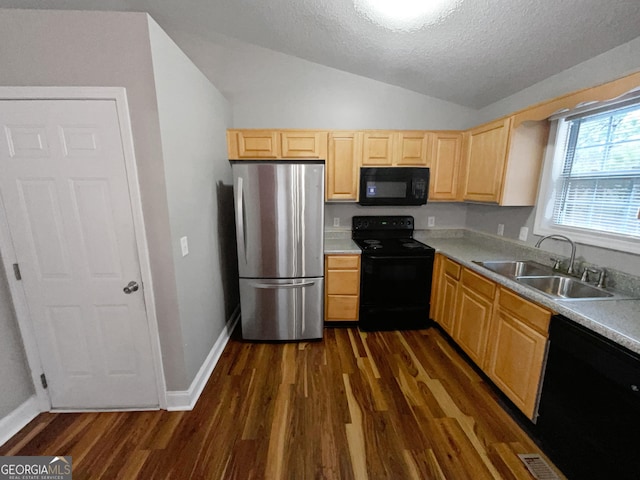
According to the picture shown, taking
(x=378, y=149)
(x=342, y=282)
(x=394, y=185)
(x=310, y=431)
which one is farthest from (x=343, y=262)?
(x=310, y=431)

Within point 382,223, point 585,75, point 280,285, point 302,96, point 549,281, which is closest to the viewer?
point 585,75

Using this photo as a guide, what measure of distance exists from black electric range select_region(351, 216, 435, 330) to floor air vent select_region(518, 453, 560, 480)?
4.41 feet

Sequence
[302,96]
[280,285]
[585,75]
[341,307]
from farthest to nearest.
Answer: [302,96] → [341,307] → [280,285] → [585,75]

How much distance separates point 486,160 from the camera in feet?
7.77

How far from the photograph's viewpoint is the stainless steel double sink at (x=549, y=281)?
1.60m

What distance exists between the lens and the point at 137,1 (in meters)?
2.23

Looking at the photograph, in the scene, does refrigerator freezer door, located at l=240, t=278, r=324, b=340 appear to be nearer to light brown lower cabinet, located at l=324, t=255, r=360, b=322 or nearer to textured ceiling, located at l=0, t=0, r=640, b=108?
light brown lower cabinet, located at l=324, t=255, r=360, b=322

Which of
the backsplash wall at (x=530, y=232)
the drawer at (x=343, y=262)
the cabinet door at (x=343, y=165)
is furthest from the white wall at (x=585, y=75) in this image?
the drawer at (x=343, y=262)

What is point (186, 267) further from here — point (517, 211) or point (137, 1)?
point (517, 211)

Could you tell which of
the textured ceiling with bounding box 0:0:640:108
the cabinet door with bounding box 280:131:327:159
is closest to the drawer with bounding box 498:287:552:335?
the textured ceiling with bounding box 0:0:640:108

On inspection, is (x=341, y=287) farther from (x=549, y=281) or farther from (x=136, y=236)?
(x=136, y=236)

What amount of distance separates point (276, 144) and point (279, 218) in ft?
3.17

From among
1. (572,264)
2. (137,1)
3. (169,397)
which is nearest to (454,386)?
(572,264)

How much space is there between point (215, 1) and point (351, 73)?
1464 millimetres
